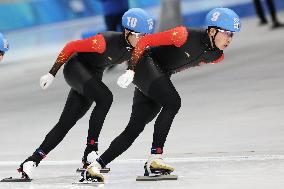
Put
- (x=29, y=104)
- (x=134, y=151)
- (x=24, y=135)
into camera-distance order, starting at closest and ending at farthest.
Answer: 1. (x=134, y=151)
2. (x=24, y=135)
3. (x=29, y=104)

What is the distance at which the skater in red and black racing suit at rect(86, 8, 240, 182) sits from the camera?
27.3ft

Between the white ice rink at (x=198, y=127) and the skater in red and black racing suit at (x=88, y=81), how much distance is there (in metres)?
0.29

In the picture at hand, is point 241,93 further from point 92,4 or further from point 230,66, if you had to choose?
point 92,4

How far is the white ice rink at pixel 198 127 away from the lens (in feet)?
28.7

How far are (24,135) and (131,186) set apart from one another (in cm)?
540

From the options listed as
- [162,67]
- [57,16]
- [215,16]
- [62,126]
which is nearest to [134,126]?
[162,67]

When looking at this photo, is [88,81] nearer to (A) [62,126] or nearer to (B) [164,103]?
(A) [62,126]


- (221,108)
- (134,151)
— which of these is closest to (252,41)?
(221,108)

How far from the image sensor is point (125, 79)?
801 centimetres

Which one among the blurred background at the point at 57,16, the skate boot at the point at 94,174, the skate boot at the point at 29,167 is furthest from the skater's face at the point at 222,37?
the blurred background at the point at 57,16

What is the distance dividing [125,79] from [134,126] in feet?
1.95

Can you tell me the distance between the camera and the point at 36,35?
29.3 meters

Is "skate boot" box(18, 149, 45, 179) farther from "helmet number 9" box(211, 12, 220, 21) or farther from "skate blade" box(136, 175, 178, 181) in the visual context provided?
"helmet number 9" box(211, 12, 220, 21)

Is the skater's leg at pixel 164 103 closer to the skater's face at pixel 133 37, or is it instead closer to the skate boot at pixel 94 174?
the skate boot at pixel 94 174
